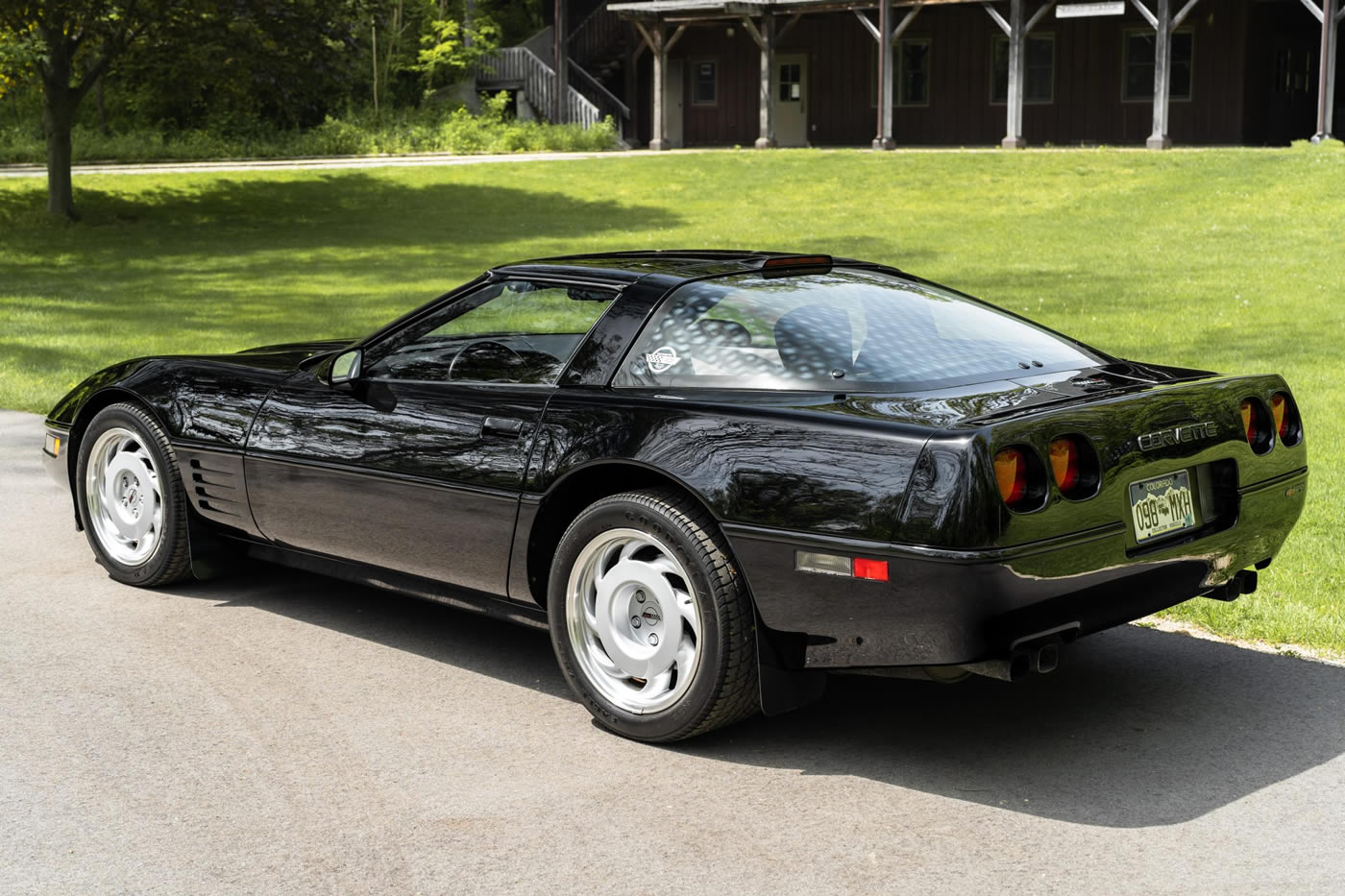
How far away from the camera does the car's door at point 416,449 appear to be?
15.8 feet

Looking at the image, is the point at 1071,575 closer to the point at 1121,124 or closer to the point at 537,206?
the point at 537,206

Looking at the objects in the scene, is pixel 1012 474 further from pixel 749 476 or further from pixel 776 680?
pixel 776 680

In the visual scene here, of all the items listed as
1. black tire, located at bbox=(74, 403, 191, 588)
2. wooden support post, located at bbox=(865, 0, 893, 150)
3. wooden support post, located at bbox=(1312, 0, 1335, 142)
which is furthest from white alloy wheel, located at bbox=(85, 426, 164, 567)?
wooden support post, located at bbox=(865, 0, 893, 150)

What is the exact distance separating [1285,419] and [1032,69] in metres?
31.6

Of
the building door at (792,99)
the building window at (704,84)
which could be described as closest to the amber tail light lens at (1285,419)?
the building door at (792,99)

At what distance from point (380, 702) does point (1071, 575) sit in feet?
7.10

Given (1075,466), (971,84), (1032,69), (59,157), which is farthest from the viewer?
(971,84)

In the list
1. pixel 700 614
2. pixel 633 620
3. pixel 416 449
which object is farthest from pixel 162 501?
pixel 700 614

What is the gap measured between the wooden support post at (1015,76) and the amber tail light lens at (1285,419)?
27921 millimetres

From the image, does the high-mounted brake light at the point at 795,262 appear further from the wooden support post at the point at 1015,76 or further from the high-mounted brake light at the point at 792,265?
the wooden support post at the point at 1015,76

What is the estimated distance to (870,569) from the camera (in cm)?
391

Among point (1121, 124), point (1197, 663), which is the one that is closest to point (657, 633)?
point (1197, 663)

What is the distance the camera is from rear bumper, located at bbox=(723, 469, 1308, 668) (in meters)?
3.82

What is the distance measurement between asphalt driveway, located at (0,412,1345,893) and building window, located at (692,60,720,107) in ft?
116
